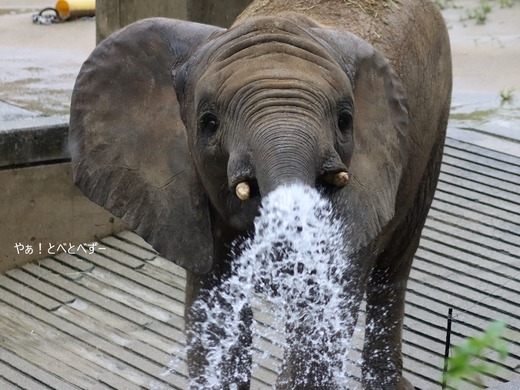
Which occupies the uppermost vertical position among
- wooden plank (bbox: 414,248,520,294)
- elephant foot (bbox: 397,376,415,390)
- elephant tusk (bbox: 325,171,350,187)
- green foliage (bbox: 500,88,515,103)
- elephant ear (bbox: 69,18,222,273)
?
elephant tusk (bbox: 325,171,350,187)

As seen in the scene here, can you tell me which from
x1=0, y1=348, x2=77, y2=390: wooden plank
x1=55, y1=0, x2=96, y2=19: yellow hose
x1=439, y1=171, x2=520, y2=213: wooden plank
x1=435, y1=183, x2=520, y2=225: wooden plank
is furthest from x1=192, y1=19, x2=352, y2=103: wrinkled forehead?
x1=55, y1=0, x2=96, y2=19: yellow hose

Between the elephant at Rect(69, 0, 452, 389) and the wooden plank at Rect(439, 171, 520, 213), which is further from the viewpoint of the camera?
the wooden plank at Rect(439, 171, 520, 213)

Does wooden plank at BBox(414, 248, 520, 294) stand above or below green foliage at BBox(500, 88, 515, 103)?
above

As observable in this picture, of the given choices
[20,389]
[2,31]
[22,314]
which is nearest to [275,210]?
[20,389]

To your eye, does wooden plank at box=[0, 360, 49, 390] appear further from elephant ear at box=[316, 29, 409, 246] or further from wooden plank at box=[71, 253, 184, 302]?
elephant ear at box=[316, 29, 409, 246]

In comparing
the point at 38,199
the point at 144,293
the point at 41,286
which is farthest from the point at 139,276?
the point at 38,199

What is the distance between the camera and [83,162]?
4.51 metres

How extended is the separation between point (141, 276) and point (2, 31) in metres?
7.09

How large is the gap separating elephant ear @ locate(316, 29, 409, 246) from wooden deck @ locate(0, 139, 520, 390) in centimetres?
171

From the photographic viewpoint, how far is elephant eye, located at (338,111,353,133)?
154 inches

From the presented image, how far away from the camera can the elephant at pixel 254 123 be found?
368cm

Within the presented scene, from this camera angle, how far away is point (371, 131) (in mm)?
4242

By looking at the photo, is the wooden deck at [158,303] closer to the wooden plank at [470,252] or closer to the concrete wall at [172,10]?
the wooden plank at [470,252]

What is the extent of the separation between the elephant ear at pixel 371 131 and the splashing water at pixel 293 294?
Result: 0.15 metres
